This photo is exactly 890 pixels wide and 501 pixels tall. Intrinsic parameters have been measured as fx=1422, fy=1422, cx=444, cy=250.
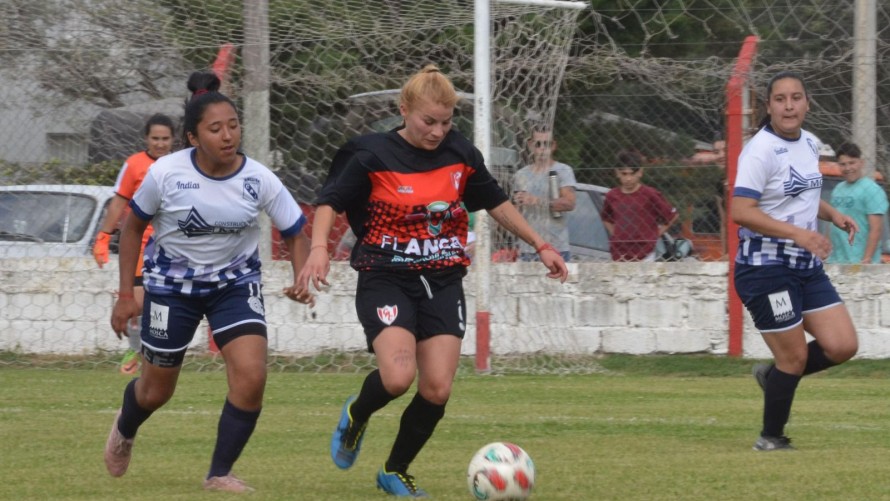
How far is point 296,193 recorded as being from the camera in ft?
40.1

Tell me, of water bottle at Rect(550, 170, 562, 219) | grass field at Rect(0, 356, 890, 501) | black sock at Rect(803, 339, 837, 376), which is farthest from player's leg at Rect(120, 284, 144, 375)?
black sock at Rect(803, 339, 837, 376)

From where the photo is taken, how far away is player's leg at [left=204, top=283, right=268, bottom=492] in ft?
19.6

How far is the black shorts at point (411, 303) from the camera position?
5.96m

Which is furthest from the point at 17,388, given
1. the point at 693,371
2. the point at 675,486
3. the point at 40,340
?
the point at 675,486

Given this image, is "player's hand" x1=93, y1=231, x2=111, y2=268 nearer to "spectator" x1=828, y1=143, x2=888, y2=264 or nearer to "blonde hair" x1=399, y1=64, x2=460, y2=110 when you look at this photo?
"blonde hair" x1=399, y1=64, x2=460, y2=110

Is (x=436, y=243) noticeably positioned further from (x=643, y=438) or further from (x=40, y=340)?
(x=40, y=340)

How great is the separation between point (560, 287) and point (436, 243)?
6501mm

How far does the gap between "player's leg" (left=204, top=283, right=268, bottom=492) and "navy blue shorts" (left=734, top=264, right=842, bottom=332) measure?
2.60 metres

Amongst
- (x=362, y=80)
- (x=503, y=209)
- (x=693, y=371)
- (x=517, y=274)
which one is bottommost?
(x=693, y=371)

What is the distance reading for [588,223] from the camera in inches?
483

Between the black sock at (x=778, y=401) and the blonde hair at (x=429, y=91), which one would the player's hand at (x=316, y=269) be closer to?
the blonde hair at (x=429, y=91)

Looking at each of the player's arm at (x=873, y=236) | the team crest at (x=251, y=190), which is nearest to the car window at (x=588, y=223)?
the player's arm at (x=873, y=236)

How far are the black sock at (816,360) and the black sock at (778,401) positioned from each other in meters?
0.13

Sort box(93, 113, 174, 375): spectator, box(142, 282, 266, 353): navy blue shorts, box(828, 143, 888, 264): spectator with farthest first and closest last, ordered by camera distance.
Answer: box(828, 143, 888, 264): spectator → box(93, 113, 174, 375): spectator → box(142, 282, 266, 353): navy blue shorts
